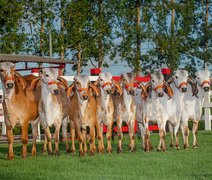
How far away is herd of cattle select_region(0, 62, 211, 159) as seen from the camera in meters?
15.8

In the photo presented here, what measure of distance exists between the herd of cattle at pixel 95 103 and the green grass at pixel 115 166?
90 centimetres

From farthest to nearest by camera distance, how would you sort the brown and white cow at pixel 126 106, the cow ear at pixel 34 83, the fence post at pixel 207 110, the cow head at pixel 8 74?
the fence post at pixel 207 110 → the brown and white cow at pixel 126 106 → the cow ear at pixel 34 83 → the cow head at pixel 8 74

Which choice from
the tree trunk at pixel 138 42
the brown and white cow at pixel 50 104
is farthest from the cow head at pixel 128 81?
the tree trunk at pixel 138 42

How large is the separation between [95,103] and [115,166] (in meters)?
3.63

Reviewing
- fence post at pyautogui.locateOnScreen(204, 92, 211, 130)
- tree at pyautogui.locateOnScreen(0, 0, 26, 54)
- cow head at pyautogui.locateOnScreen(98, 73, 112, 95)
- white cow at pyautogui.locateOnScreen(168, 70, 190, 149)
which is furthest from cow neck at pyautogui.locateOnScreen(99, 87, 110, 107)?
tree at pyautogui.locateOnScreen(0, 0, 26, 54)

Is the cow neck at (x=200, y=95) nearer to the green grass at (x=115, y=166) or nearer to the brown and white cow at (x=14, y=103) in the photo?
the green grass at (x=115, y=166)

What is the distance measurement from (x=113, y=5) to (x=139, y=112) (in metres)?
24.9

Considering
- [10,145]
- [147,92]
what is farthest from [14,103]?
[147,92]

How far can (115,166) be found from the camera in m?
13.3

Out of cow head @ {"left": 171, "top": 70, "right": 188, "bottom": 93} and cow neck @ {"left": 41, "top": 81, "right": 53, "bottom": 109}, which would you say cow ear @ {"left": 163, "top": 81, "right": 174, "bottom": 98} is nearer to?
cow head @ {"left": 171, "top": 70, "right": 188, "bottom": 93}

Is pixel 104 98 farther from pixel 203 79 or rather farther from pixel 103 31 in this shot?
pixel 103 31

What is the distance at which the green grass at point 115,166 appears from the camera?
11906mm

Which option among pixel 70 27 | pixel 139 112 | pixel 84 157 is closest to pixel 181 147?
pixel 139 112

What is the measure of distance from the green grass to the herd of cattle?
898mm
